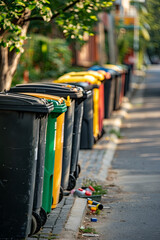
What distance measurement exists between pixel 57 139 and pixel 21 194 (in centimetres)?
116

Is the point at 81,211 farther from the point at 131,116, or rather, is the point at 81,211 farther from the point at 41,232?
the point at 131,116

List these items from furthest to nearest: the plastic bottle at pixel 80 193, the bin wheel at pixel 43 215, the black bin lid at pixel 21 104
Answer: the plastic bottle at pixel 80 193 → the bin wheel at pixel 43 215 → the black bin lid at pixel 21 104

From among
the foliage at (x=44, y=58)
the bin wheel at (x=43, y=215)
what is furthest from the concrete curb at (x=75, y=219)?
the foliage at (x=44, y=58)

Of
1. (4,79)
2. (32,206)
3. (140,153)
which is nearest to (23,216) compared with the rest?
(32,206)

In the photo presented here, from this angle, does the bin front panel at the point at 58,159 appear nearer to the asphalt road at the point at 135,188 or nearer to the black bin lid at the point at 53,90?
the asphalt road at the point at 135,188

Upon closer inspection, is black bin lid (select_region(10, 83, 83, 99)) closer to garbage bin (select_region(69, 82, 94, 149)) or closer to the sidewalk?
the sidewalk

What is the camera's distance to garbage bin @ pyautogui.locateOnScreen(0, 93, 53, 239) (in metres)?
5.28

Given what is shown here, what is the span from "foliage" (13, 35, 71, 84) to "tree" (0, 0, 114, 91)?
10.6 meters

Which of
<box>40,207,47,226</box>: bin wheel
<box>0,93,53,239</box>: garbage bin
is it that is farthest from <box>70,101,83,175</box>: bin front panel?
<box>0,93,53,239</box>: garbage bin

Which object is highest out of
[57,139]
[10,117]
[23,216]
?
[10,117]

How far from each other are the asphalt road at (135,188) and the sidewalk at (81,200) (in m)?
0.18

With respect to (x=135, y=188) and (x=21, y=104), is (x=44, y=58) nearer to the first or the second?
(x=135, y=188)

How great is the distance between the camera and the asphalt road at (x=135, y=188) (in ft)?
20.6

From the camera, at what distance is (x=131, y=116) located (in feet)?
62.3
